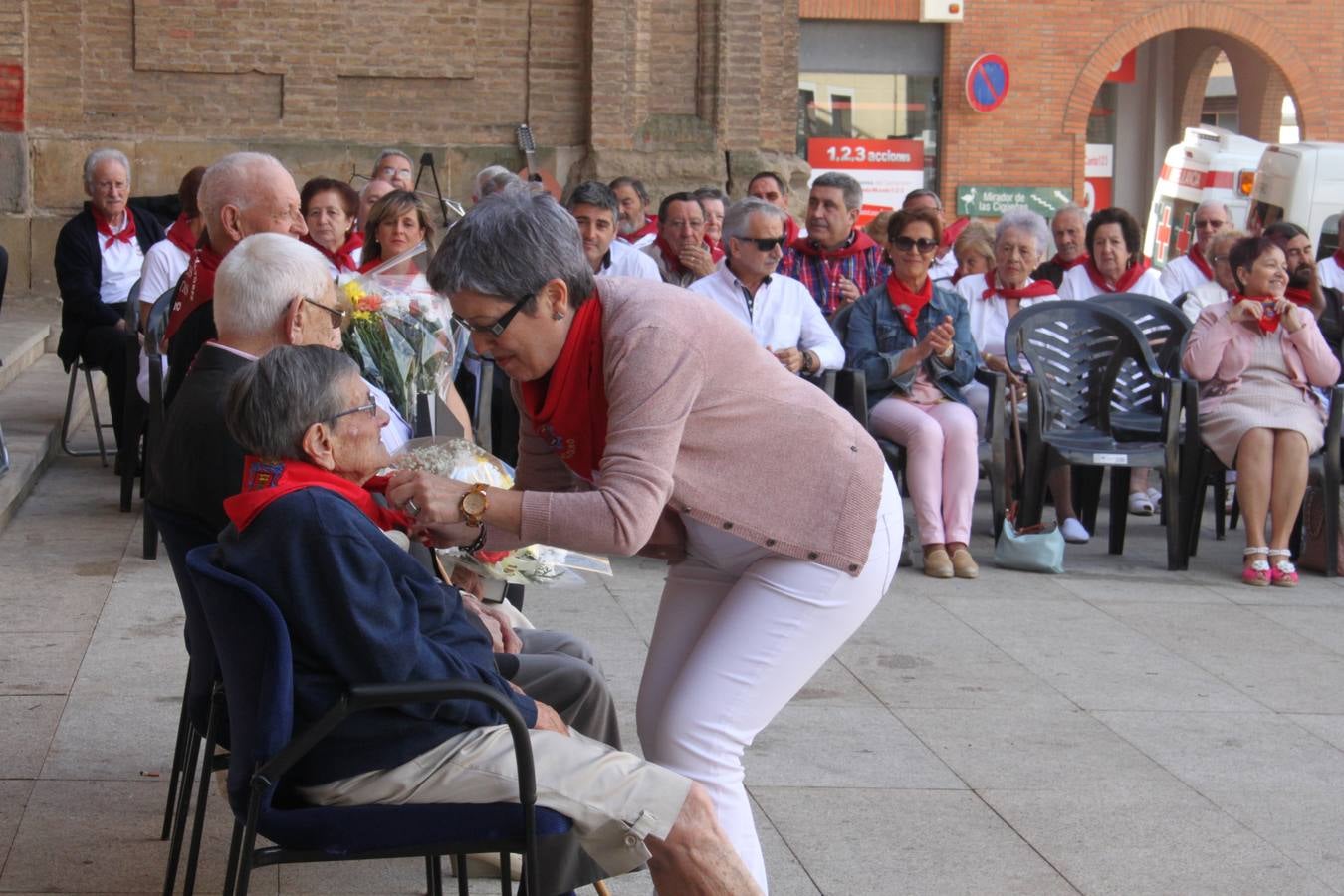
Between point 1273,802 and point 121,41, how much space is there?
13.5m

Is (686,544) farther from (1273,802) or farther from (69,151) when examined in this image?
(69,151)

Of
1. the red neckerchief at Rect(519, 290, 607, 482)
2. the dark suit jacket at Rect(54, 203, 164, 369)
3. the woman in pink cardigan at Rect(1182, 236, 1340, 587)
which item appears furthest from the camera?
the dark suit jacket at Rect(54, 203, 164, 369)

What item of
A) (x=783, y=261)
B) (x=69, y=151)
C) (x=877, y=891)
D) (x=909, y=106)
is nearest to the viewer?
(x=877, y=891)

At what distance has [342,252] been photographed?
871 cm

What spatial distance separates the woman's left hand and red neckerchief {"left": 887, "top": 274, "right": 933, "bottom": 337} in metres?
5.66

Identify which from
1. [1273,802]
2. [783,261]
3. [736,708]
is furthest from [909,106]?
[736,708]

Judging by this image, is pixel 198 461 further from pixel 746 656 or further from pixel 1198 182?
pixel 1198 182

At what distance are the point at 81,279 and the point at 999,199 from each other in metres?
18.4

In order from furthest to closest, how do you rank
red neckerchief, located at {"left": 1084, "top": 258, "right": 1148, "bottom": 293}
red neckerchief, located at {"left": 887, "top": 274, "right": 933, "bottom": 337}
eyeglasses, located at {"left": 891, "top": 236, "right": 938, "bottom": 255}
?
red neckerchief, located at {"left": 1084, "top": 258, "right": 1148, "bottom": 293}, red neckerchief, located at {"left": 887, "top": 274, "right": 933, "bottom": 337}, eyeglasses, located at {"left": 891, "top": 236, "right": 938, "bottom": 255}

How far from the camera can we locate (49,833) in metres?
4.29

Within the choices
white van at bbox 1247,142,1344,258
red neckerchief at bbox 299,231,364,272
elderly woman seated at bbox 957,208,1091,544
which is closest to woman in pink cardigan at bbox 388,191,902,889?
red neckerchief at bbox 299,231,364,272

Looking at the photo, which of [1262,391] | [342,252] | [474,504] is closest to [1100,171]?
[1262,391]

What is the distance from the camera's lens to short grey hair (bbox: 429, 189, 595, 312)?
10.5 feet

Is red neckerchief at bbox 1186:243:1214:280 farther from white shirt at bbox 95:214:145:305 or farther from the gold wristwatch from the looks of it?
the gold wristwatch
